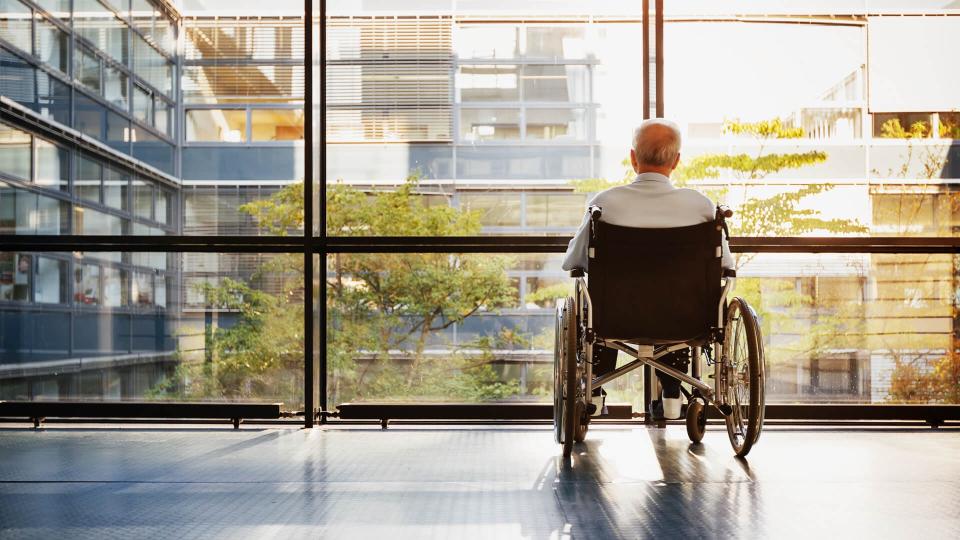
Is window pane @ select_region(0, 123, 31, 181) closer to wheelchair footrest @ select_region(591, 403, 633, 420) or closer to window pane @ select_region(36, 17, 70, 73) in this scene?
window pane @ select_region(36, 17, 70, 73)

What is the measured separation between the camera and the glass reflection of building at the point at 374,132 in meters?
3.61

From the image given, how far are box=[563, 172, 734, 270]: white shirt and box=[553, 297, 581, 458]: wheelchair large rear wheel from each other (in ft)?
0.59

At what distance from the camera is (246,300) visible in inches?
142

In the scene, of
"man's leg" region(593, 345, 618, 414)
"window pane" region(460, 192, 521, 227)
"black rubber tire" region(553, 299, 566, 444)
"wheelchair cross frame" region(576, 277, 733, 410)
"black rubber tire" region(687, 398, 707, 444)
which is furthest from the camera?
"window pane" region(460, 192, 521, 227)

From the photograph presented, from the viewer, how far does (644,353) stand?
2.80 metres

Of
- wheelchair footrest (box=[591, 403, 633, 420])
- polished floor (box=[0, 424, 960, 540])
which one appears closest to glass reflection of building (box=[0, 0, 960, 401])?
wheelchair footrest (box=[591, 403, 633, 420])

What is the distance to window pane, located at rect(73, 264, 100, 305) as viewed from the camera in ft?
12.0

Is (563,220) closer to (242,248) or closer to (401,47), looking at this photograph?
(401,47)

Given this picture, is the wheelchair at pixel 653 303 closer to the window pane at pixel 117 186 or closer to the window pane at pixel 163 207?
the window pane at pixel 163 207

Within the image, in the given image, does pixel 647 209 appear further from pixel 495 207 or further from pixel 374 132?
pixel 374 132

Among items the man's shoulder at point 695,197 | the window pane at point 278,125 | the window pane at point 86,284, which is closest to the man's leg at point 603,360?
the man's shoulder at point 695,197

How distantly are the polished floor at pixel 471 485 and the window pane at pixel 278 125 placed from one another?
3.81ft

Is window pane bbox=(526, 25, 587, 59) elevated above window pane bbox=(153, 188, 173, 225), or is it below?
above

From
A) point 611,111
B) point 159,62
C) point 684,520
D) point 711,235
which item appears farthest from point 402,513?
point 159,62
